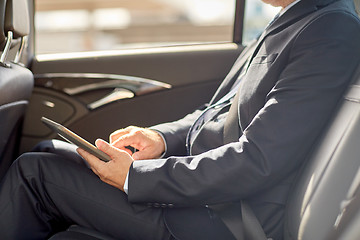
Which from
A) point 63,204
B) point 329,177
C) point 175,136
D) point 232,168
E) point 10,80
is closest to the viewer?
point 329,177

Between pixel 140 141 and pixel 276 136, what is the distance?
0.49 meters

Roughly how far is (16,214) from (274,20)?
2.57 ft

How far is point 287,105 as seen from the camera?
1.09 meters

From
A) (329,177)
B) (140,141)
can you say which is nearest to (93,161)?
(140,141)

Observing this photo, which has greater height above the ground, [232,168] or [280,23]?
[280,23]

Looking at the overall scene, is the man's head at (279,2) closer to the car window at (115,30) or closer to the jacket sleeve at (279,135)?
the jacket sleeve at (279,135)

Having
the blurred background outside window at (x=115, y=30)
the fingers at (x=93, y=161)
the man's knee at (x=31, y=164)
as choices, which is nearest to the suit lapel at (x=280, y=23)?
the fingers at (x=93, y=161)

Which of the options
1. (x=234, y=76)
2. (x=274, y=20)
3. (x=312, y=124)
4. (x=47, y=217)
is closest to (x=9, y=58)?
(x=47, y=217)

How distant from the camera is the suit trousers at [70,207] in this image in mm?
1158

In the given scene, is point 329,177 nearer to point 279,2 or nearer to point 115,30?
point 279,2

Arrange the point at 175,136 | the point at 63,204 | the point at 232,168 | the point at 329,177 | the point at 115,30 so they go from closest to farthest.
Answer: the point at 329,177 → the point at 232,168 → the point at 63,204 → the point at 175,136 → the point at 115,30

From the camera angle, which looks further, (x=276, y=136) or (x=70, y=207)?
(x=70, y=207)

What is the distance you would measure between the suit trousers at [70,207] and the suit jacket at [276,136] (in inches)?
1.7

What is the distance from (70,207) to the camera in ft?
3.94
